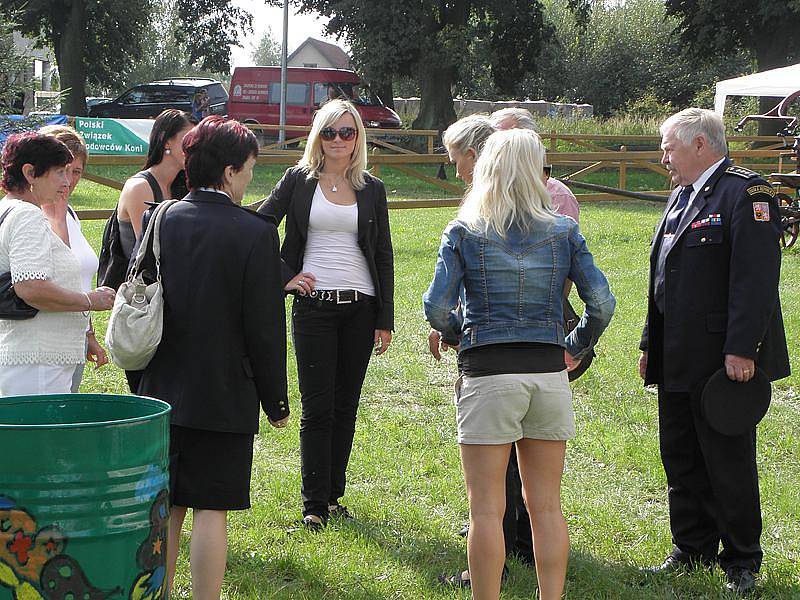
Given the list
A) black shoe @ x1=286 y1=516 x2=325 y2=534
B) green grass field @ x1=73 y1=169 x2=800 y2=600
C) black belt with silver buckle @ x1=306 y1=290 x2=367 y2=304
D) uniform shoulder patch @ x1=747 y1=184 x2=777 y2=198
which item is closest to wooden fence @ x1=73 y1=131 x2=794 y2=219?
green grass field @ x1=73 y1=169 x2=800 y2=600

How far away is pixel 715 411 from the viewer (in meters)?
4.07

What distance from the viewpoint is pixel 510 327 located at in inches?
133

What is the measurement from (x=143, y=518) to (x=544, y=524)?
1.49 metres

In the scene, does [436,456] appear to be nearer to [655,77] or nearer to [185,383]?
[185,383]

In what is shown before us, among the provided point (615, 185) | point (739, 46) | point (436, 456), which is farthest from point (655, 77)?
point (436, 456)

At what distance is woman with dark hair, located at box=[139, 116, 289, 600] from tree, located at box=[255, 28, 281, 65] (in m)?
150

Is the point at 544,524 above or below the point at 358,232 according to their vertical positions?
below

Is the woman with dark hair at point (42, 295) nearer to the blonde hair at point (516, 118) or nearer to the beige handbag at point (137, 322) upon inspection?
the beige handbag at point (137, 322)

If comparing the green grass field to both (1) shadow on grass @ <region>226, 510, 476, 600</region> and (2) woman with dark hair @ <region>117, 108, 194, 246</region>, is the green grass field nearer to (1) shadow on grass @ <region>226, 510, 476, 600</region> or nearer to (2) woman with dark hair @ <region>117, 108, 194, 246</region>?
(1) shadow on grass @ <region>226, 510, 476, 600</region>

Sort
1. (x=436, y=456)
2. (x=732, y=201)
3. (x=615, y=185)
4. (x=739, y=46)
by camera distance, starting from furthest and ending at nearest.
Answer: (x=739, y=46) → (x=615, y=185) → (x=436, y=456) → (x=732, y=201)

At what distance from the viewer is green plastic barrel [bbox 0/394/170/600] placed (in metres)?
2.40

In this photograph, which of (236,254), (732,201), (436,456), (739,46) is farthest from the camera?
(739,46)

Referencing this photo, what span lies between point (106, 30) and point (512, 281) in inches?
1587

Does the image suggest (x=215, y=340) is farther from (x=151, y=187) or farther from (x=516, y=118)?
(x=516, y=118)
